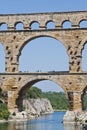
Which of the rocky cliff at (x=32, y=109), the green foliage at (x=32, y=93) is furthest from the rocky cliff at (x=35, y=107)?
the green foliage at (x=32, y=93)

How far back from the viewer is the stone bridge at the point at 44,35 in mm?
68438

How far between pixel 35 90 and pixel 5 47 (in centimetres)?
4580

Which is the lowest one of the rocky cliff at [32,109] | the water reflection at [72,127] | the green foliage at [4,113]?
the water reflection at [72,127]

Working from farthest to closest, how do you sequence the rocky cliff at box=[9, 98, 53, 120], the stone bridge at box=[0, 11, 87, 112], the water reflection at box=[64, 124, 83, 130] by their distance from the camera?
1. the rocky cliff at box=[9, 98, 53, 120]
2. the stone bridge at box=[0, 11, 87, 112]
3. the water reflection at box=[64, 124, 83, 130]

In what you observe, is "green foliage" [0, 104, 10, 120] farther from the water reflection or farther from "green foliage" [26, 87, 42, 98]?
"green foliage" [26, 87, 42, 98]

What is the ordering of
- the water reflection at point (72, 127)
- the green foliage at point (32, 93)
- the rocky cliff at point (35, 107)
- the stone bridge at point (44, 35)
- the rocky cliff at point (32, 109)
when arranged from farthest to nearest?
the green foliage at point (32, 93)
the rocky cliff at point (35, 107)
the rocky cliff at point (32, 109)
the stone bridge at point (44, 35)
the water reflection at point (72, 127)

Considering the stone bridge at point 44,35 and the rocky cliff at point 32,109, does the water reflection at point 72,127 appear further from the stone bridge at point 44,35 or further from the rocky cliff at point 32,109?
the rocky cliff at point 32,109

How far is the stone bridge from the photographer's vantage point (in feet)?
225

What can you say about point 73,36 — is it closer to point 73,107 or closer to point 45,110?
point 73,107

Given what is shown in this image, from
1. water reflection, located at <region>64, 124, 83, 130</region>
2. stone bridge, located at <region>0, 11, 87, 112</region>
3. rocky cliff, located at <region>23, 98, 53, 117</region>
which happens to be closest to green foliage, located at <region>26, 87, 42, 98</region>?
rocky cliff, located at <region>23, 98, 53, 117</region>

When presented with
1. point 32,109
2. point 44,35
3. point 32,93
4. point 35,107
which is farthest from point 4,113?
point 32,93

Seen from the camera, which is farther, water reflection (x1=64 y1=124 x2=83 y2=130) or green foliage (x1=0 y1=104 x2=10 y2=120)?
green foliage (x1=0 y1=104 x2=10 y2=120)

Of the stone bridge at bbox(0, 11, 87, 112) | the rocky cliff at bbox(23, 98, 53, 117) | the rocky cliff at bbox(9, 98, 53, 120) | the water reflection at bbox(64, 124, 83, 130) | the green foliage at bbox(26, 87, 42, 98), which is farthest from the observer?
the green foliage at bbox(26, 87, 42, 98)

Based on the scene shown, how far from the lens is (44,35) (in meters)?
69.9
